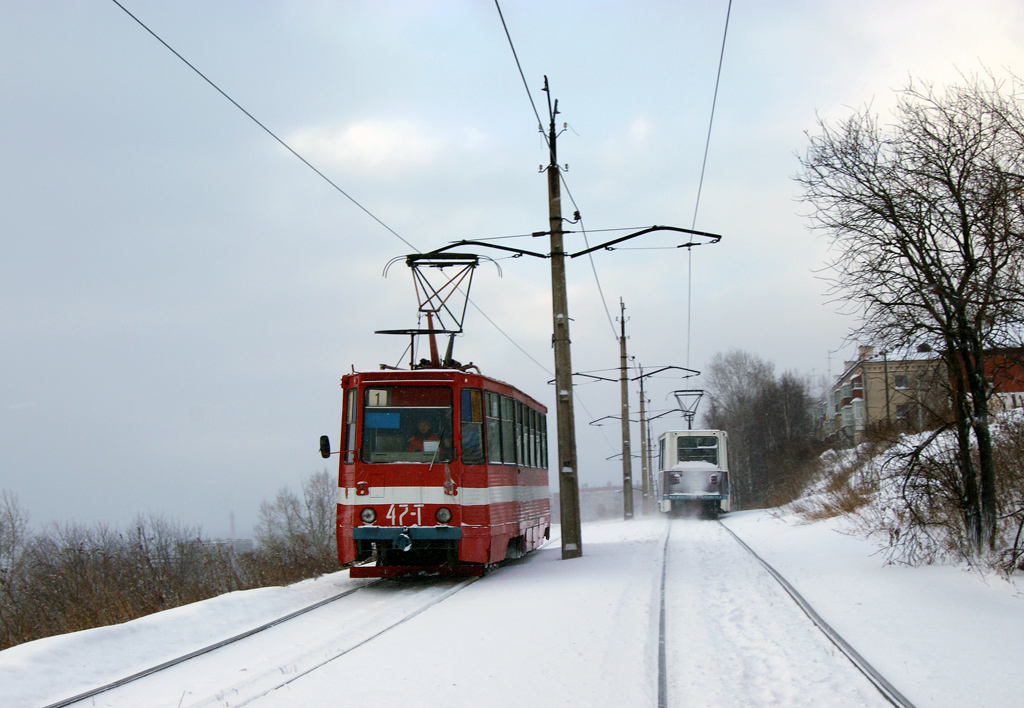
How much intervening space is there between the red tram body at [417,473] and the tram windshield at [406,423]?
0.01 metres

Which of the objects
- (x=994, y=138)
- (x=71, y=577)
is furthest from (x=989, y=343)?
(x=71, y=577)

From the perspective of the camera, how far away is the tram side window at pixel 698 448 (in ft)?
108

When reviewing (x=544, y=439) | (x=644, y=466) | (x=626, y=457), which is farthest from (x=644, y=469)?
(x=544, y=439)

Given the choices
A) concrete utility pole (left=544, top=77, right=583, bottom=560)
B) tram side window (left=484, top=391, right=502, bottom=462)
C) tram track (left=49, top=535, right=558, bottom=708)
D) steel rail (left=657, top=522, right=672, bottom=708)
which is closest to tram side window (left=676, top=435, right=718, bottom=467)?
concrete utility pole (left=544, top=77, right=583, bottom=560)

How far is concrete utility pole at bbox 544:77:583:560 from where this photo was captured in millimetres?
16031

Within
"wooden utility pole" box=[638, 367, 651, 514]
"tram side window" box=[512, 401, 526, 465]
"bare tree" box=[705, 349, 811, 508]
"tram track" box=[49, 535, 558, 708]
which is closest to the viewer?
"tram track" box=[49, 535, 558, 708]

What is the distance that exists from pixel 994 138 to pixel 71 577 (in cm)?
1621

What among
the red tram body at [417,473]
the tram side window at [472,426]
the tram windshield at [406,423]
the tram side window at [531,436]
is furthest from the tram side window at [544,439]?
the tram windshield at [406,423]

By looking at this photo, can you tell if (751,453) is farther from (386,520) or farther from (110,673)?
(110,673)

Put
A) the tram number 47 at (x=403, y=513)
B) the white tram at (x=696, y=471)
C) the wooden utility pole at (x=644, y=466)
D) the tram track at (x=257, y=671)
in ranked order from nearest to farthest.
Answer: the tram track at (x=257, y=671) → the tram number 47 at (x=403, y=513) → the white tram at (x=696, y=471) → the wooden utility pole at (x=644, y=466)

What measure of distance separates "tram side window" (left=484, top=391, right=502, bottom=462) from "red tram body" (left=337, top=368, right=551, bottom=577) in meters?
0.03

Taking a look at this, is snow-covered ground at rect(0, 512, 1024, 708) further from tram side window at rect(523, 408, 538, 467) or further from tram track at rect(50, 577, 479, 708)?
tram side window at rect(523, 408, 538, 467)

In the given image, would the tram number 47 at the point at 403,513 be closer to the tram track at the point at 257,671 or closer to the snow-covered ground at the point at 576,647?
the snow-covered ground at the point at 576,647

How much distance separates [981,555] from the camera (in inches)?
423
